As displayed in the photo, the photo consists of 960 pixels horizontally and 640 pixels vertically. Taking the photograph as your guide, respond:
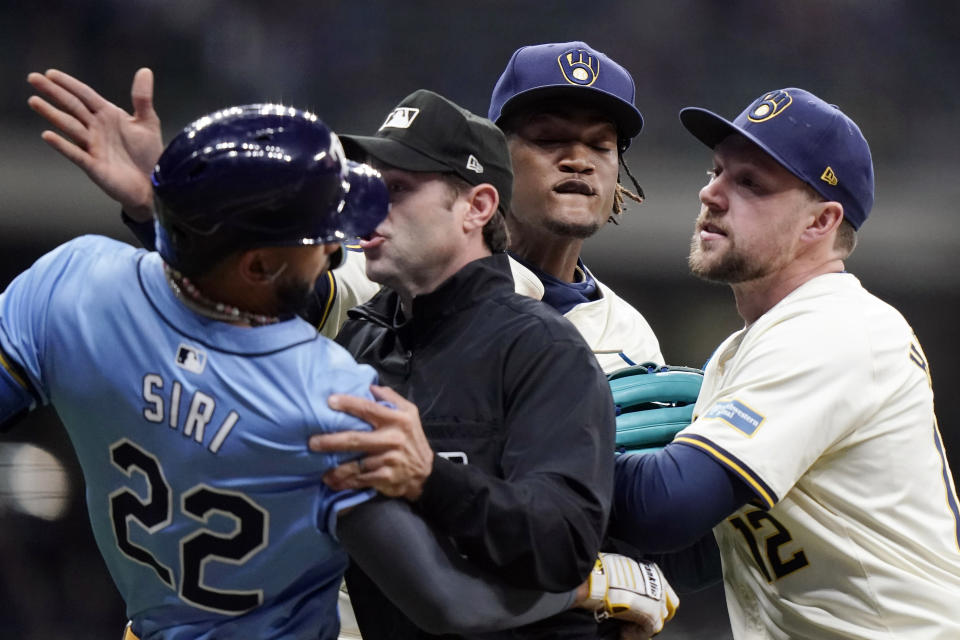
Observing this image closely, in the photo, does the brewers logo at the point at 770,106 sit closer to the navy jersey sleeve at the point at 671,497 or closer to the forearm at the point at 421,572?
the navy jersey sleeve at the point at 671,497

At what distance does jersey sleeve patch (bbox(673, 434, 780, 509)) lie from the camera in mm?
1649

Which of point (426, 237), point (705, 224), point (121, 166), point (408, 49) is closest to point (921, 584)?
point (705, 224)

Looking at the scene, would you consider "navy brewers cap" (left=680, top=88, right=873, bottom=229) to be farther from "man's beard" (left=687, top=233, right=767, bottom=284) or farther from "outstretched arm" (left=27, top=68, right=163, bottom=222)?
"outstretched arm" (left=27, top=68, right=163, bottom=222)

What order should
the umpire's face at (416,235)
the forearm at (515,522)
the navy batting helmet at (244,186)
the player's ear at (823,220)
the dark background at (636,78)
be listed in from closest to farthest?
the navy batting helmet at (244,186)
the forearm at (515,522)
the umpire's face at (416,235)
the player's ear at (823,220)
the dark background at (636,78)

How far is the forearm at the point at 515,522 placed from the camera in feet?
4.24

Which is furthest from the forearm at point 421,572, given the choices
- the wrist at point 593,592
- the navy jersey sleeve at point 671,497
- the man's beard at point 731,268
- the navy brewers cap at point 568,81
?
the navy brewers cap at point 568,81

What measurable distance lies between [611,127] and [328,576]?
1.41m

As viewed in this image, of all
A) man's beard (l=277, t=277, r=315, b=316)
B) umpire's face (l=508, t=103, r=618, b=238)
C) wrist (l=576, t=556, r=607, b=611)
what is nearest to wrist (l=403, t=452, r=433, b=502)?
man's beard (l=277, t=277, r=315, b=316)

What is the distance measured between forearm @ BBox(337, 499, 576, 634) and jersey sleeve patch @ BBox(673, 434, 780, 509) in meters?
0.45

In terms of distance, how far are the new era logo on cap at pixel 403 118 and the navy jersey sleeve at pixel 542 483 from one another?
0.41 metres

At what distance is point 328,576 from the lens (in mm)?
1389

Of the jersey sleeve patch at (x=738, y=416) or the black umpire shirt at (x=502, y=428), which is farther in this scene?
the jersey sleeve patch at (x=738, y=416)

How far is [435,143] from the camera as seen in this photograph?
1654 millimetres

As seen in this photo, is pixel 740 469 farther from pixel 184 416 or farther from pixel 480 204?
pixel 184 416
